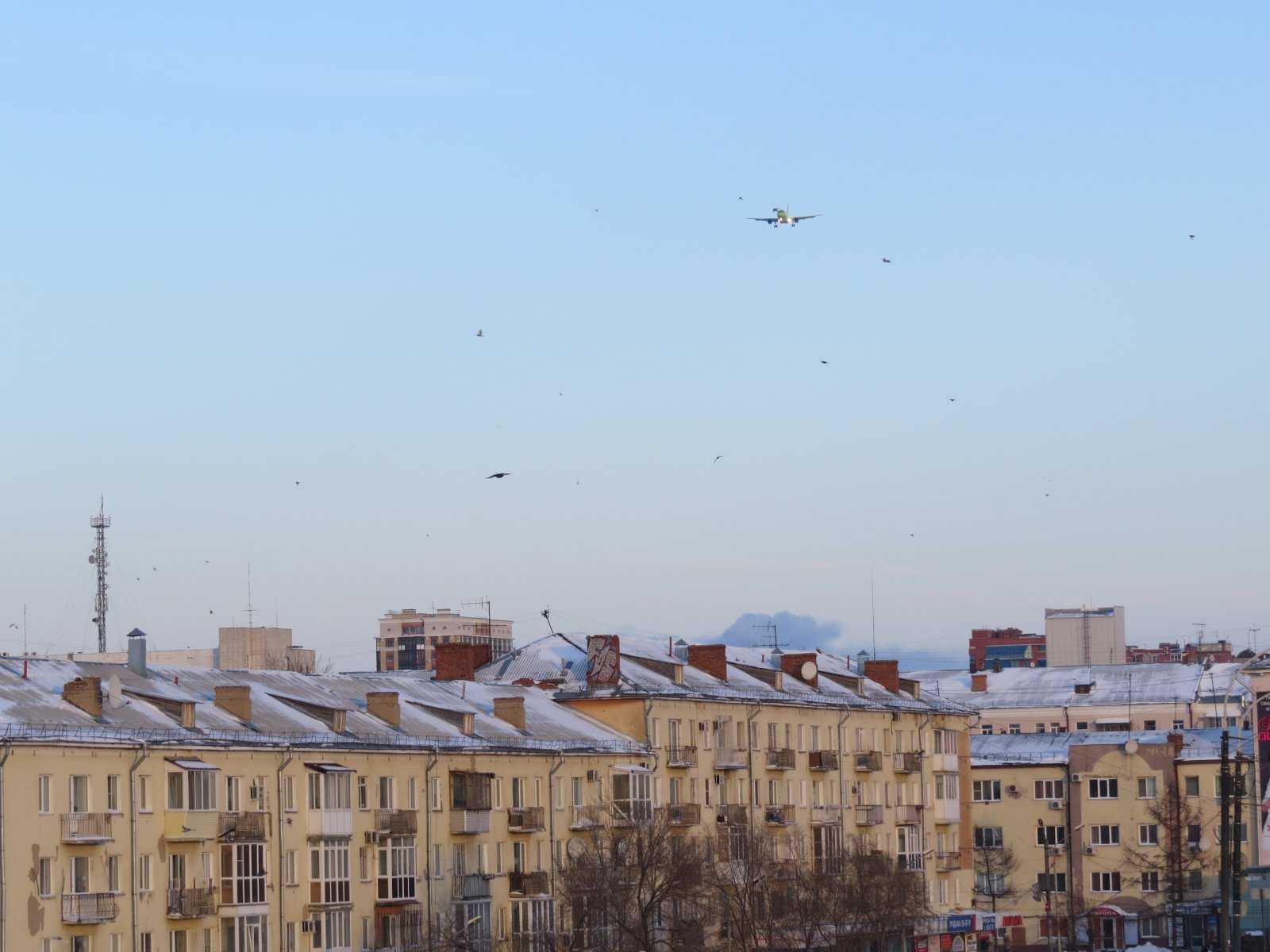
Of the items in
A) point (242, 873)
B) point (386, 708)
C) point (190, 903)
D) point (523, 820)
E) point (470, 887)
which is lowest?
point (470, 887)

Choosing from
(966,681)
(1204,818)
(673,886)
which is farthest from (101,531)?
(673,886)

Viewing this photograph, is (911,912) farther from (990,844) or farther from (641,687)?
(990,844)

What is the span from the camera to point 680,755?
9744 cm

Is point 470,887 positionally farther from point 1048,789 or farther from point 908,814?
point 1048,789

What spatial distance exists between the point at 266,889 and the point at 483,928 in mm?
11462

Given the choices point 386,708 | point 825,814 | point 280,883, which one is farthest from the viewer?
point 825,814

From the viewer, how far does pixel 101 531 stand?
6339 inches

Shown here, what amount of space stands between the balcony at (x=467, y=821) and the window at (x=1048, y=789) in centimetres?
5289

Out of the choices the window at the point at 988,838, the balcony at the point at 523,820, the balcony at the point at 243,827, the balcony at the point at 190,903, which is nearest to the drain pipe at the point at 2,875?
the balcony at the point at 190,903

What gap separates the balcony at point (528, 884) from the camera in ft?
283

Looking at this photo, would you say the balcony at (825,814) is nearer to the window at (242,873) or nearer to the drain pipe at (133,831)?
the window at (242,873)

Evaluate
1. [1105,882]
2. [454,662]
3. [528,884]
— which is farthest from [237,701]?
[1105,882]

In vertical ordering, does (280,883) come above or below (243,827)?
below

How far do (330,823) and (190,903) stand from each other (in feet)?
25.7
